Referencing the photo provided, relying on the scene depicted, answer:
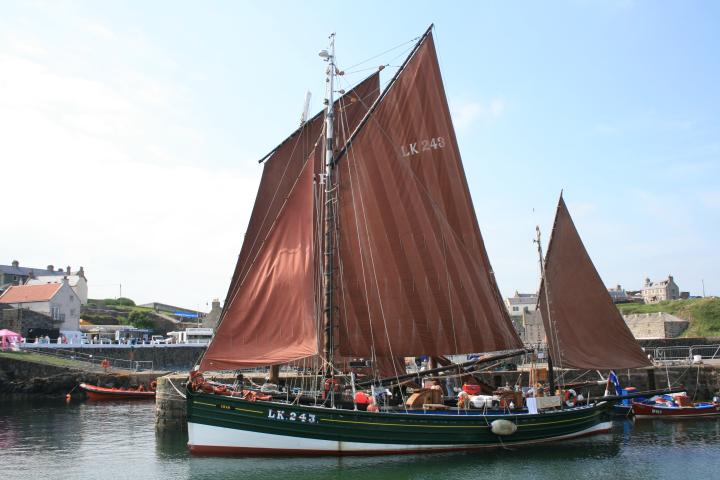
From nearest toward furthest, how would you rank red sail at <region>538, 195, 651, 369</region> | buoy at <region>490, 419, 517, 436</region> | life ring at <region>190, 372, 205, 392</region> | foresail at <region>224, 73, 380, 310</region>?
life ring at <region>190, 372, 205, 392</region> < buoy at <region>490, 419, 517, 436</region> < red sail at <region>538, 195, 651, 369</region> < foresail at <region>224, 73, 380, 310</region>

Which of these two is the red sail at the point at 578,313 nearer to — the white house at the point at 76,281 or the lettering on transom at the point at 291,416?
the lettering on transom at the point at 291,416

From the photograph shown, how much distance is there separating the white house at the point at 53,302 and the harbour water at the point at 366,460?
58694 millimetres

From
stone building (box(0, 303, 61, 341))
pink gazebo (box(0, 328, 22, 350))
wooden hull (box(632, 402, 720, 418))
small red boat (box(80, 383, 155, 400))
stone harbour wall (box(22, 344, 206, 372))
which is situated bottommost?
wooden hull (box(632, 402, 720, 418))

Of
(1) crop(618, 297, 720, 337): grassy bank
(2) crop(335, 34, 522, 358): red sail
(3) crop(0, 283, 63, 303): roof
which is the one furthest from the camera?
(3) crop(0, 283, 63, 303): roof

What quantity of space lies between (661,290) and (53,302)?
164883 mm

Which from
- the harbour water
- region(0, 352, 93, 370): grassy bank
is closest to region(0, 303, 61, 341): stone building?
region(0, 352, 93, 370): grassy bank

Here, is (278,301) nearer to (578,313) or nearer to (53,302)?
(578,313)

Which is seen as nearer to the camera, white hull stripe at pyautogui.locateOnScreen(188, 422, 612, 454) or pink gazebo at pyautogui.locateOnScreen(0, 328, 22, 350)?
white hull stripe at pyautogui.locateOnScreen(188, 422, 612, 454)

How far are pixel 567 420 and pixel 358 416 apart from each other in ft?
40.7

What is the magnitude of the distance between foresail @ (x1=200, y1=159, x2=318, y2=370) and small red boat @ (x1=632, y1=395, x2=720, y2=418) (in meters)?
25.9

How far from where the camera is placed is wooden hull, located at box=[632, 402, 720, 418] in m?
40.5

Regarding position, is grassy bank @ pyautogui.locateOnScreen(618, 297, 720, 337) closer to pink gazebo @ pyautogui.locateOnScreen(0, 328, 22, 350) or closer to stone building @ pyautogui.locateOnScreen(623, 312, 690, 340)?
stone building @ pyautogui.locateOnScreen(623, 312, 690, 340)

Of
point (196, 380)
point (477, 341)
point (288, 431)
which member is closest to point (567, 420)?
point (477, 341)

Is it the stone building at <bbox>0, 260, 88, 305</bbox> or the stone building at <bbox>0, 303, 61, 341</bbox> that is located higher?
the stone building at <bbox>0, 260, 88, 305</bbox>
